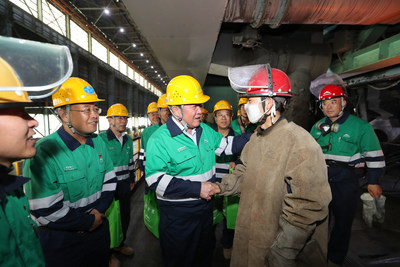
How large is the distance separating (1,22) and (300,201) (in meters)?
9.56

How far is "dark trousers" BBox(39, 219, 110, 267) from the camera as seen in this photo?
5.75 ft

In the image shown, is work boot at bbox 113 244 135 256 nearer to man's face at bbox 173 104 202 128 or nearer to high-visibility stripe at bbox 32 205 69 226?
high-visibility stripe at bbox 32 205 69 226

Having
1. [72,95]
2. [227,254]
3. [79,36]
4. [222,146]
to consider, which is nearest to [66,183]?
[72,95]

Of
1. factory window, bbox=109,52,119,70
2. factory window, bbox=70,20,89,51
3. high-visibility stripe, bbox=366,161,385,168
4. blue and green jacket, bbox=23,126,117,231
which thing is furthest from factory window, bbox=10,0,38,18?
high-visibility stripe, bbox=366,161,385,168

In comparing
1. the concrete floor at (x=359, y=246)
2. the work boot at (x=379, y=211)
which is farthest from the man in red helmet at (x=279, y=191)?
the work boot at (x=379, y=211)

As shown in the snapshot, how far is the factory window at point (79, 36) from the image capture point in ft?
33.9

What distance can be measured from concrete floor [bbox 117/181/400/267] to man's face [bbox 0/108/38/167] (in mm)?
2979

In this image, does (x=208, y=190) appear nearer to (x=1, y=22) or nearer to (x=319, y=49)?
(x=319, y=49)

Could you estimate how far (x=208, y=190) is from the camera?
77.1 inches

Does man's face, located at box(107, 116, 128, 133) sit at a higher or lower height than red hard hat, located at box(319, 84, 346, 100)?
lower

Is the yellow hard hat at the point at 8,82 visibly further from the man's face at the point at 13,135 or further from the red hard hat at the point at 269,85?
the red hard hat at the point at 269,85

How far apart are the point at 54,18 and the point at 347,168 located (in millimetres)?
12564

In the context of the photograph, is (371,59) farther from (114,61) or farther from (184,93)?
(114,61)

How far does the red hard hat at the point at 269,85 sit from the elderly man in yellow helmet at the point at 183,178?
2.43 feet
